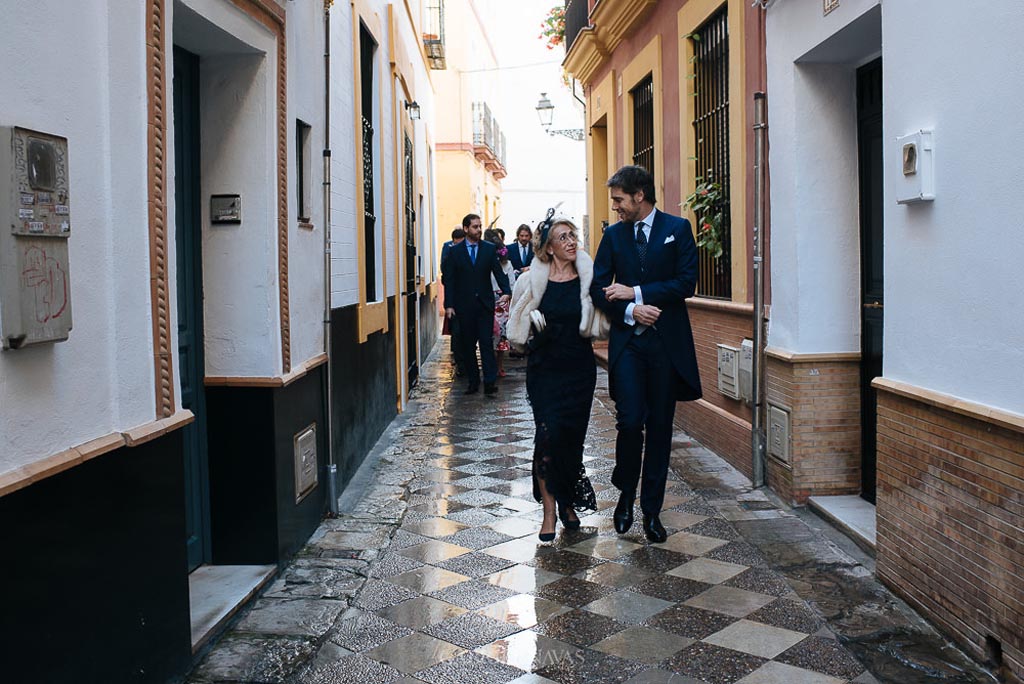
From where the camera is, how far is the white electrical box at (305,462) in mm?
5621

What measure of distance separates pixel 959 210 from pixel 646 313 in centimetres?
178

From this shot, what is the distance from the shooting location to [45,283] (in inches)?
114

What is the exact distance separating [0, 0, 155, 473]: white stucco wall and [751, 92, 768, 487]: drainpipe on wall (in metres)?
4.30

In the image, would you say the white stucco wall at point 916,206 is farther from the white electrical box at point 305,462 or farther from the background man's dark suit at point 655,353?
the white electrical box at point 305,462

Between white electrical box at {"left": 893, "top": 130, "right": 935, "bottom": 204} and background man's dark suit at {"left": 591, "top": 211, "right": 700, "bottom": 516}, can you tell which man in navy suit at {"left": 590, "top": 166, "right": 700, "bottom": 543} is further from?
white electrical box at {"left": 893, "top": 130, "right": 935, "bottom": 204}

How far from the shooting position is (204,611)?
447 cm

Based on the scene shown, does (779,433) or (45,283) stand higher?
(45,283)

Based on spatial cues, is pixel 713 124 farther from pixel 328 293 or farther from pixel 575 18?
pixel 575 18

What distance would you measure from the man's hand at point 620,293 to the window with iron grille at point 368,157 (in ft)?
11.6

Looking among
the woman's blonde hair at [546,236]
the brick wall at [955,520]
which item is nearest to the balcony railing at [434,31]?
the woman's blonde hair at [546,236]

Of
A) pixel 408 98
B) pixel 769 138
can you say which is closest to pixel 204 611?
pixel 769 138

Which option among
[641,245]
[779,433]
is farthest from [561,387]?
[779,433]

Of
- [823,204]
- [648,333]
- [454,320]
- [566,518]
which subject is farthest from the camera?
[454,320]

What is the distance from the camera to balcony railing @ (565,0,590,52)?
48.5ft
